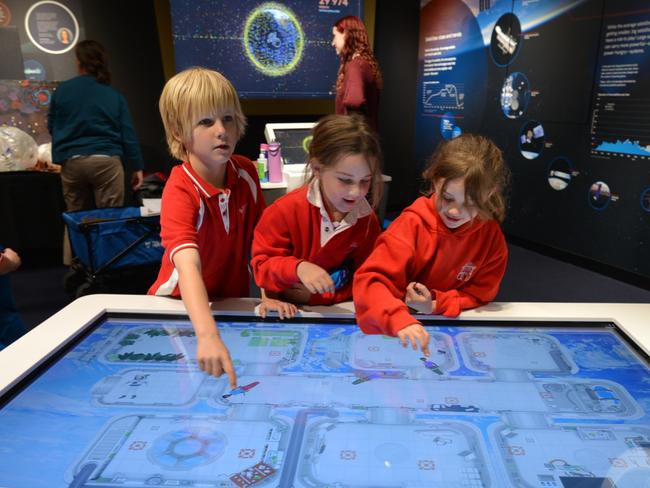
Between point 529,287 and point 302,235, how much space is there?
266cm

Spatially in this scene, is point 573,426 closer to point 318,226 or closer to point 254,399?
point 254,399

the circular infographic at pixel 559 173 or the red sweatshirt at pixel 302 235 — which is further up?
the red sweatshirt at pixel 302 235

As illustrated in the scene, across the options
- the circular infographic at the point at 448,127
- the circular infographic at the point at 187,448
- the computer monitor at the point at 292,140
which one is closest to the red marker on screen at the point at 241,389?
the circular infographic at the point at 187,448

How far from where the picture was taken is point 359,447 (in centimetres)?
87

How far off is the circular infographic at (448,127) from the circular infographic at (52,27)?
A: 3423mm

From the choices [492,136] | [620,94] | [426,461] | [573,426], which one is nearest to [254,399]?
[426,461]

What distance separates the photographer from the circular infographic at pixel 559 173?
385 centimetres

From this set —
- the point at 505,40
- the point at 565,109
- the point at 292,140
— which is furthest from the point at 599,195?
the point at 292,140

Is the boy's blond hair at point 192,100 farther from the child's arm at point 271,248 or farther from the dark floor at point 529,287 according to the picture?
the dark floor at point 529,287

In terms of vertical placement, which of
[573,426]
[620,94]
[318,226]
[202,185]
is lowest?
[573,426]

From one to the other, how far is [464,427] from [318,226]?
69 cm

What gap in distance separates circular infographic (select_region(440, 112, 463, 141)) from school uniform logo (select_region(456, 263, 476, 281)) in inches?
149

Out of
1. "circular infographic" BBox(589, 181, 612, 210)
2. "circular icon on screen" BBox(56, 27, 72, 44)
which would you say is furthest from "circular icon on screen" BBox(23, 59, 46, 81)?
"circular infographic" BBox(589, 181, 612, 210)

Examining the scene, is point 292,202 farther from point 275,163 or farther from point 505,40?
point 505,40
